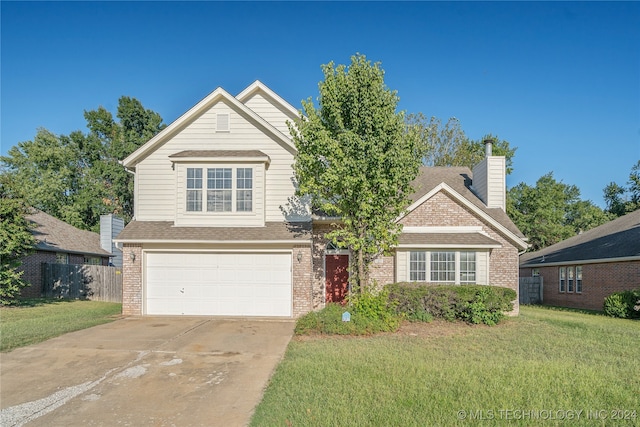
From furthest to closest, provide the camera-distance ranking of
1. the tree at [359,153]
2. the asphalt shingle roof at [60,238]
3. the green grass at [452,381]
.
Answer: the asphalt shingle roof at [60,238]
the tree at [359,153]
the green grass at [452,381]

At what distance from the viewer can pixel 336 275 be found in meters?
16.0

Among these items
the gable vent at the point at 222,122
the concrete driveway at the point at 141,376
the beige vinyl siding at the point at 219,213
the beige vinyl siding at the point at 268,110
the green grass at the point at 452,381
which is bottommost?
the concrete driveway at the point at 141,376

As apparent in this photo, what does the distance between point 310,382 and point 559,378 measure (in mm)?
4185

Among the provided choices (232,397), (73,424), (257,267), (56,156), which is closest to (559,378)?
(232,397)

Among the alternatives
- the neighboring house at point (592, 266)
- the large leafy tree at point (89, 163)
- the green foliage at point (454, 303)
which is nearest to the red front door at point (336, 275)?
the green foliage at point (454, 303)

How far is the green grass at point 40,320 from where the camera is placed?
1046cm

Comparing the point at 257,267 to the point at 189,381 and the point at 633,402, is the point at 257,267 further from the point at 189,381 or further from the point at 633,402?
the point at 633,402

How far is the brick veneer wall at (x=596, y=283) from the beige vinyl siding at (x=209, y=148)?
14.1m

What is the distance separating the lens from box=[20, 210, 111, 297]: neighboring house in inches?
832

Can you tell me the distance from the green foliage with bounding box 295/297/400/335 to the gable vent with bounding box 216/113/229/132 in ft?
24.3

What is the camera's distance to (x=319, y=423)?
5371 mm

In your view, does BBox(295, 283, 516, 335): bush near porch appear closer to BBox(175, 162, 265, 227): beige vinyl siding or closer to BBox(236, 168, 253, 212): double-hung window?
BBox(175, 162, 265, 227): beige vinyl siding

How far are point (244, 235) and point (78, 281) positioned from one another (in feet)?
42.6

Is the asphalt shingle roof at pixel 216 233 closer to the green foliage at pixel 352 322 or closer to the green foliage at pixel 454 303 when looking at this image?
the green foliage at pixel 352 322
